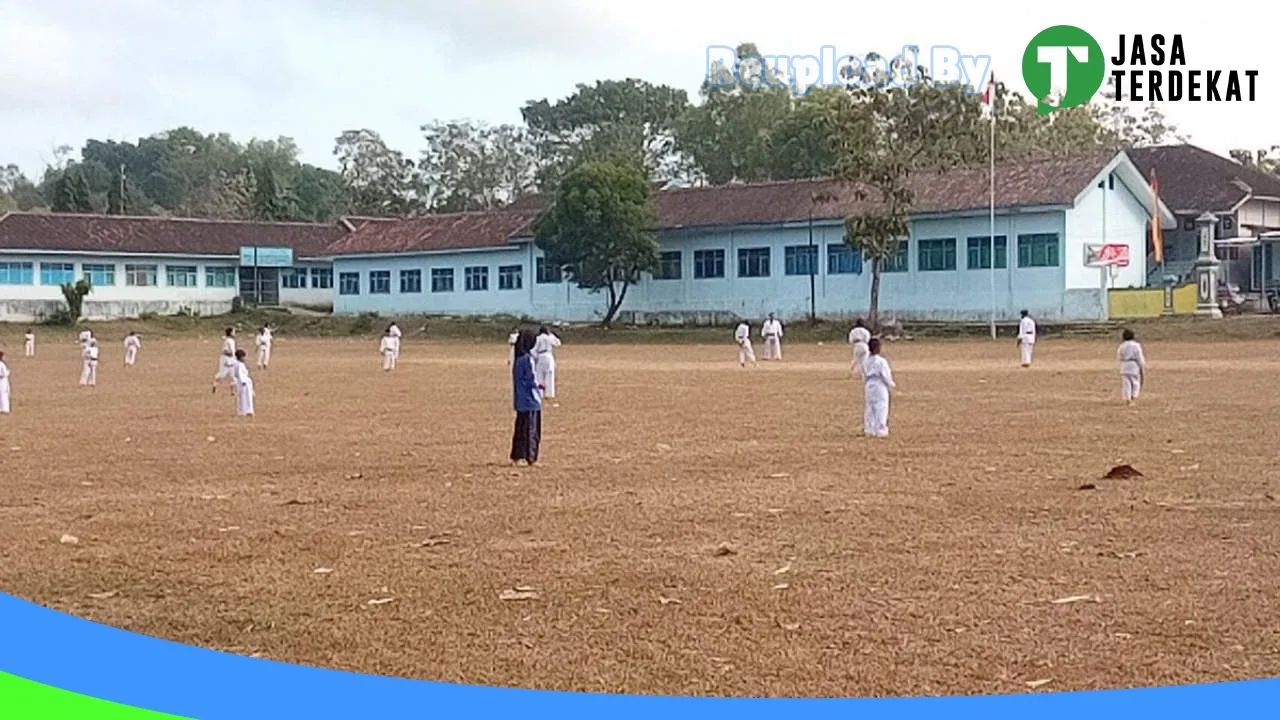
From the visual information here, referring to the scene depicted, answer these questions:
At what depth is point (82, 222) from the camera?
65000mm

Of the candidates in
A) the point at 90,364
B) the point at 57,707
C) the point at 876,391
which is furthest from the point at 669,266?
the point at 57,707

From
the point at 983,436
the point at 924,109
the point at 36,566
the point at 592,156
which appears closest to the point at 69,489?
the point at 36,566

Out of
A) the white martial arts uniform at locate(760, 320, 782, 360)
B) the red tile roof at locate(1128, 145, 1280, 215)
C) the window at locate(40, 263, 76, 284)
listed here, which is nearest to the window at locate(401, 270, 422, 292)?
the window at locate(40, 263, 76, 284)

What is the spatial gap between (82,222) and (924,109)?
34.7 m

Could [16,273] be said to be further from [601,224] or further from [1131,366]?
[1131,366]

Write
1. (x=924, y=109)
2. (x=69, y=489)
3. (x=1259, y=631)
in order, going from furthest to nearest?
1. (x=924, y=109)
2. (x=69, y=489)
3. (x=1259, y=631)

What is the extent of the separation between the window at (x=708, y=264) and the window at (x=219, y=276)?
22.5 meters

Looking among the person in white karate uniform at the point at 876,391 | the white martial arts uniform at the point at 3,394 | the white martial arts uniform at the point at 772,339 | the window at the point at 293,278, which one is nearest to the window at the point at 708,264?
the white martial arts uniform at the point at 772,339

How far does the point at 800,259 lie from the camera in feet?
181

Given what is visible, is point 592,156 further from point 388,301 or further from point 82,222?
point 82,222

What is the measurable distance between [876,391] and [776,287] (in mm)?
39200

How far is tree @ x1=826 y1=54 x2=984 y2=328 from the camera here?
163 feet

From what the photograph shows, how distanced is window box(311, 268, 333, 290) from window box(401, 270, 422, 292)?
788cm

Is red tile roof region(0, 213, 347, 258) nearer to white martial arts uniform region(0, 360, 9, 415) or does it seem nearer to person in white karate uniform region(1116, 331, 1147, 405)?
white martial arts uniform region(0, 360, 9, 415)
